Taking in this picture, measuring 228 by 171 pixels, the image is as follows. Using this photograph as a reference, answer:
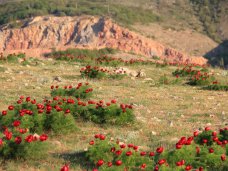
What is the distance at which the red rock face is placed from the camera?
4934cm

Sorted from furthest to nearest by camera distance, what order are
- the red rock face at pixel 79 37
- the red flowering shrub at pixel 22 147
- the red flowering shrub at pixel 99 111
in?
the red rock face at pixel 79 37 → the red flowering shrub at pixel 99 111 → the red flowering shrub at pixel 22 147

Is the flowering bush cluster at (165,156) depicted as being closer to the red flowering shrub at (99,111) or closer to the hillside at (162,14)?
the red flowering shrub at (99,111)

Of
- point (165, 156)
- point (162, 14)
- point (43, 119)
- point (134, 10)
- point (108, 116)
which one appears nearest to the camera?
point (165, 156)

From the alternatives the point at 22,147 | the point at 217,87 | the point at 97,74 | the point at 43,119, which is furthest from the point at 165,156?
the point at 97,74

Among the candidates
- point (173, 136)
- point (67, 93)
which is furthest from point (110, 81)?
point (173, 136)

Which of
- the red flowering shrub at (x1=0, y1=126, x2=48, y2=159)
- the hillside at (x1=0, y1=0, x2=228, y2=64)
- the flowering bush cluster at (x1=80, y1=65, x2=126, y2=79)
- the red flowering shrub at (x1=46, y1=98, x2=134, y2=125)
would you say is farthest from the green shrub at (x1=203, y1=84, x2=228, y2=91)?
the hillside at (x1=0, y1=0, x2=228, y2=64)

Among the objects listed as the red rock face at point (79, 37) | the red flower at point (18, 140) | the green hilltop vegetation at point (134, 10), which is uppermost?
the green hilltop vegetation at point (134, 10)

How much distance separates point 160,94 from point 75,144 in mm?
6490

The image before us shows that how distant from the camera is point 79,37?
5219 centimetres

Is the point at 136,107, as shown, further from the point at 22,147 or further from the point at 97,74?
the point at 97,74

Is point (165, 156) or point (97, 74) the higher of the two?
point (165, 156)

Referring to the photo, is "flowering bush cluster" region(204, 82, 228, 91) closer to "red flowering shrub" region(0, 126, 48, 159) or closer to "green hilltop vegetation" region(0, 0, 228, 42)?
"red flowering shrub" region(0, 126, 48, 159)

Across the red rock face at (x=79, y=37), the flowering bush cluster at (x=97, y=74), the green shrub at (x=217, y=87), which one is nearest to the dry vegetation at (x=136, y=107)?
the flowering bush cluster at (x=97, y=74)

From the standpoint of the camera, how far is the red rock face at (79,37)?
49.3 meters
